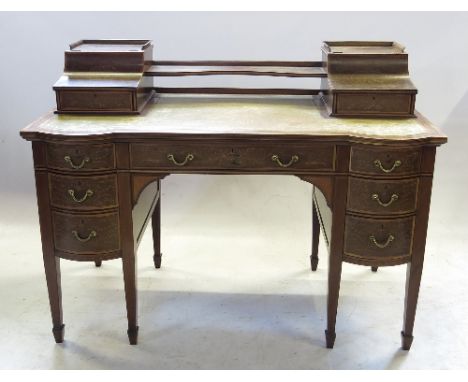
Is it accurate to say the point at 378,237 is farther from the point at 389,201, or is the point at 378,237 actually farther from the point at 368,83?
the point at 368,83

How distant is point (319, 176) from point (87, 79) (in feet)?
3.29

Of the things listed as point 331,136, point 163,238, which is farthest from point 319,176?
point 163,238

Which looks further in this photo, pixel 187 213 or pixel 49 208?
pixel 187 213

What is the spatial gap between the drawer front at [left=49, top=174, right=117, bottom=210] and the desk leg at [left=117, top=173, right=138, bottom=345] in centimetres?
3

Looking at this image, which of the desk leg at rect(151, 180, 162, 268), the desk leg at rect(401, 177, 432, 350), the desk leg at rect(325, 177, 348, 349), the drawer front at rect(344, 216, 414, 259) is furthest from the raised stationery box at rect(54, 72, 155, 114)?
the desk leg at rect(401, 177, 432, 350)

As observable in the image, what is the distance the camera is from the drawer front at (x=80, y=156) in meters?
2.21

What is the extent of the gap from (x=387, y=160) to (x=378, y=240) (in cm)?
31

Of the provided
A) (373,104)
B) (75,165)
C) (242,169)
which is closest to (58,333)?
(75,165)

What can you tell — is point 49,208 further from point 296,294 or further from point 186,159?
point 296,294

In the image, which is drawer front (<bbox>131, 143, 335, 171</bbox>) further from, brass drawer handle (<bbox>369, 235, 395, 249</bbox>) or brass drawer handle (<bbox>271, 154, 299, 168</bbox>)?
brass drawer handle (<bbox>369, 235, 395, 249</bbox>)

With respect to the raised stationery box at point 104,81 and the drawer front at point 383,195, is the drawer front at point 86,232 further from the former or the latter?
the drawer front at point 383,195

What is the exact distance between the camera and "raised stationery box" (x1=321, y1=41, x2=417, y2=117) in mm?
2396

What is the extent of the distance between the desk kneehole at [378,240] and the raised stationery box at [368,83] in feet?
1.41

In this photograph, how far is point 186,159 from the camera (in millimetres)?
2250
